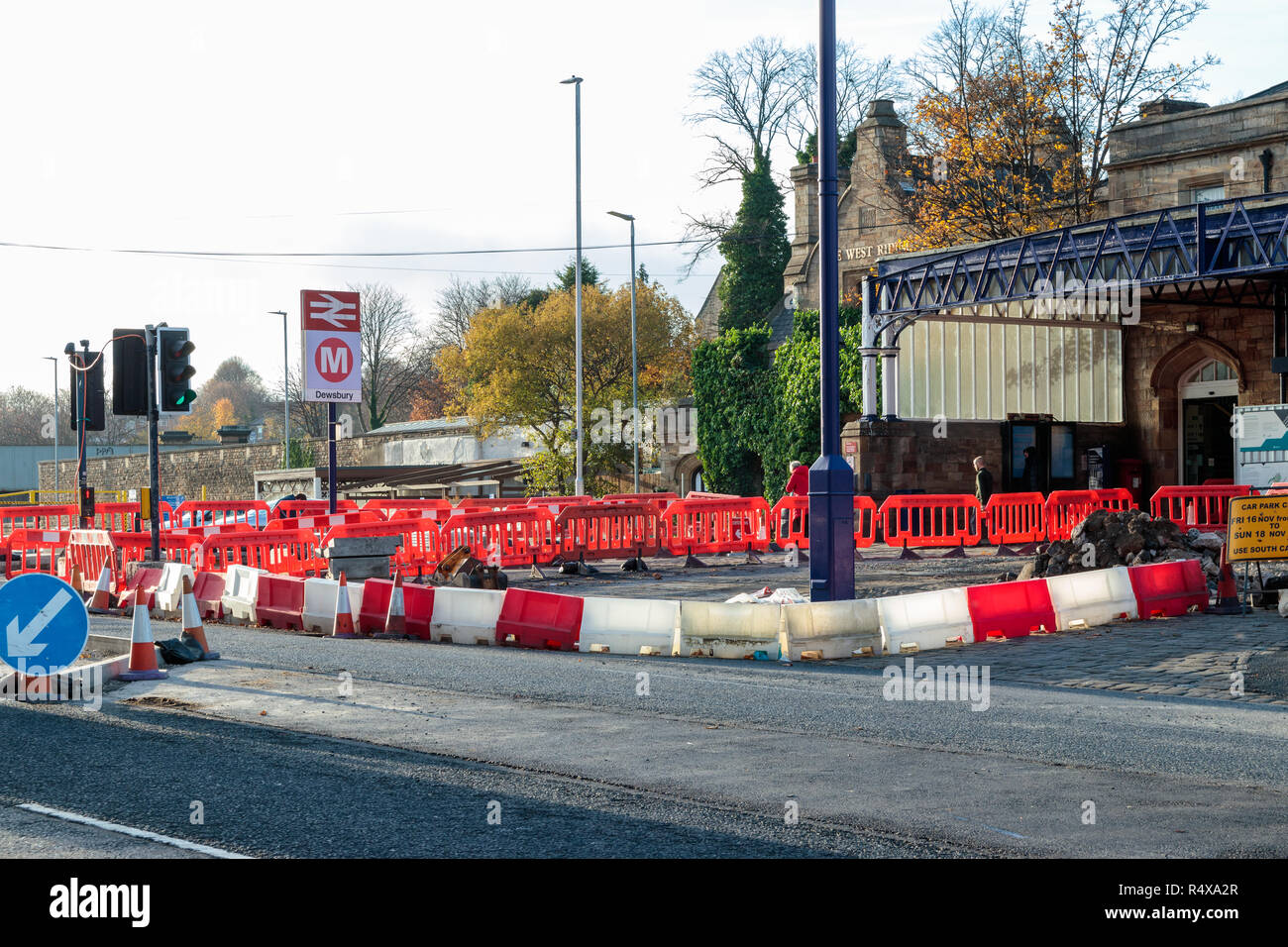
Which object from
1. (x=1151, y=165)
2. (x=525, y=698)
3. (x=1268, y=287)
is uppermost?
(x=1151, y=165)

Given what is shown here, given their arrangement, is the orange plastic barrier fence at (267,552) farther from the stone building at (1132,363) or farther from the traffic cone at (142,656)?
the stone building at (1132,363)

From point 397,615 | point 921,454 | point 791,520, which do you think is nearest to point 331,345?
point 397,615

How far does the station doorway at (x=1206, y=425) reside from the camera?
3400cm

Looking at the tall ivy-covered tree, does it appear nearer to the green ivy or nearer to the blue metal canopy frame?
the green ivy

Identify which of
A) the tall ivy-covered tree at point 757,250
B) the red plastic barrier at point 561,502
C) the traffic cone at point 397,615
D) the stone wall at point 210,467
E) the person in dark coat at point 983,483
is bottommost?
the traffic cone at point 397,615

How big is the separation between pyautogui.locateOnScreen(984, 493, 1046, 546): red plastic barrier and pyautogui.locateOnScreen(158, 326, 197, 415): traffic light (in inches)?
586

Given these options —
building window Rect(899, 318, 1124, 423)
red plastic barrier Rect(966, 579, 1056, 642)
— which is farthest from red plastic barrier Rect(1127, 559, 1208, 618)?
building window Rect(899, 318, 1124, 423)

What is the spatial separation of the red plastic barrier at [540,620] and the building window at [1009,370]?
22766mm

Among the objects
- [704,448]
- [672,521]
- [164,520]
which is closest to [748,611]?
[672,521]

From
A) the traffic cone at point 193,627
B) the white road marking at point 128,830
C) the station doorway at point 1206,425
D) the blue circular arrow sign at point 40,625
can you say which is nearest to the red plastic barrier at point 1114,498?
the station doorway at point 1206,425

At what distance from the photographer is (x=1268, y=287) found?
30.7 m

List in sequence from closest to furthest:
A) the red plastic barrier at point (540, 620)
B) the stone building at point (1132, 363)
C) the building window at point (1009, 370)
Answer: the red plastic barrier at point (540, 620), the stone building at point (1132, 363), the building window at point (1009, 370)

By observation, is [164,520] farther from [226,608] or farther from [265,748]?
[265,748]
